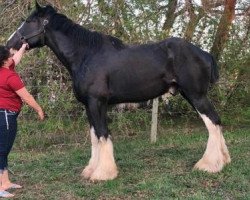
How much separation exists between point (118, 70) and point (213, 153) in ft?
5.45

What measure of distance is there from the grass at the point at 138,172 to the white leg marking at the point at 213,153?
0.14 metres

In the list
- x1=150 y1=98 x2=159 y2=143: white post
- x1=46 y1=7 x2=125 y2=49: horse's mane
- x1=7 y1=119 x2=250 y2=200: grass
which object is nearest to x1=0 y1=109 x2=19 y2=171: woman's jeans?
x1=7 y1=119 x2=250 y2=200: grass

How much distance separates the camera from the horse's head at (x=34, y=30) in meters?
5.83

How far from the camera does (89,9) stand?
8.13 meters

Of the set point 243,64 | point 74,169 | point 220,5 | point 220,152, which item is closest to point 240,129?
point 243,64

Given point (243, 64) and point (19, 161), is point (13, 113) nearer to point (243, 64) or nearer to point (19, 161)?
point (19, 161)

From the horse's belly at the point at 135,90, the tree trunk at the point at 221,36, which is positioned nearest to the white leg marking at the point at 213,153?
the horse's belly at the point at 135,90

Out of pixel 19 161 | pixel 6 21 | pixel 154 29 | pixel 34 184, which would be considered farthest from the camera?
pixel 154 29

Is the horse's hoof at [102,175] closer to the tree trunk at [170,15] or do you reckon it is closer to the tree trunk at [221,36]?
the tree trunk at [170,15]

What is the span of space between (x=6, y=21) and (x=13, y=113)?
3.68 m

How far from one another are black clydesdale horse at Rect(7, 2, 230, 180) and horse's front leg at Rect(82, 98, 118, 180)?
0.01 meters

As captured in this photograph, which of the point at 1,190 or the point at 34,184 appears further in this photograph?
the point at 34,184

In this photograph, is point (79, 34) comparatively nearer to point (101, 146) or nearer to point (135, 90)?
point (135, 90)

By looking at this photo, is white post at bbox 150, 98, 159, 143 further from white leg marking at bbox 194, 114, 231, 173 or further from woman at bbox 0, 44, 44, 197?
woman at bbox 0, 44, 44, 197
